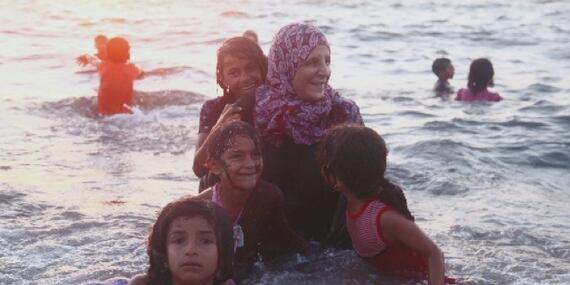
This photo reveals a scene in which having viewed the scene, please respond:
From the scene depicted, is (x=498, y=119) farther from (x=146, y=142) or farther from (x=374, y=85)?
(x=146, y=142)

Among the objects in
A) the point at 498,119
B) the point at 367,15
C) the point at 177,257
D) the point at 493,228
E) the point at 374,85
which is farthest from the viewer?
the point at 367,15

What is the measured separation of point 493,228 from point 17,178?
4.46 m

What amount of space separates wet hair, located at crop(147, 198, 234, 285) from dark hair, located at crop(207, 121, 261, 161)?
2.41ft

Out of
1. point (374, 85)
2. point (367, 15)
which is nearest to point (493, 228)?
point (374, 85)

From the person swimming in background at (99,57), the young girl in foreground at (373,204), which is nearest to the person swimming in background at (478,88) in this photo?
the person swimming in background at (99,57)

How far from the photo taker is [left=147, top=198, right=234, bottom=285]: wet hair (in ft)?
13.2

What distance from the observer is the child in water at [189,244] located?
398 centimetres

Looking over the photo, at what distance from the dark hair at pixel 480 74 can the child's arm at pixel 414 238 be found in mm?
7374

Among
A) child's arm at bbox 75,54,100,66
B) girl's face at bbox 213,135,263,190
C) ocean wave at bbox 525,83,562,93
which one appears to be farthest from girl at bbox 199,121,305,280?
ocean wave at bbox 525,83,562,93

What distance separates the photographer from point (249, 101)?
212 inches

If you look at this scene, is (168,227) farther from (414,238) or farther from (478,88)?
(478,88)

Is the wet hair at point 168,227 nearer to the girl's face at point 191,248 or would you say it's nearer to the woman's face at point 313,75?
the girl's face at point 191,248

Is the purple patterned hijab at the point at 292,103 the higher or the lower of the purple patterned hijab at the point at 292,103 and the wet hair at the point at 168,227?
the higher

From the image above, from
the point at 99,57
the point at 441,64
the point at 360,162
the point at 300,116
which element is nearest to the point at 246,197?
the point at 300,116
